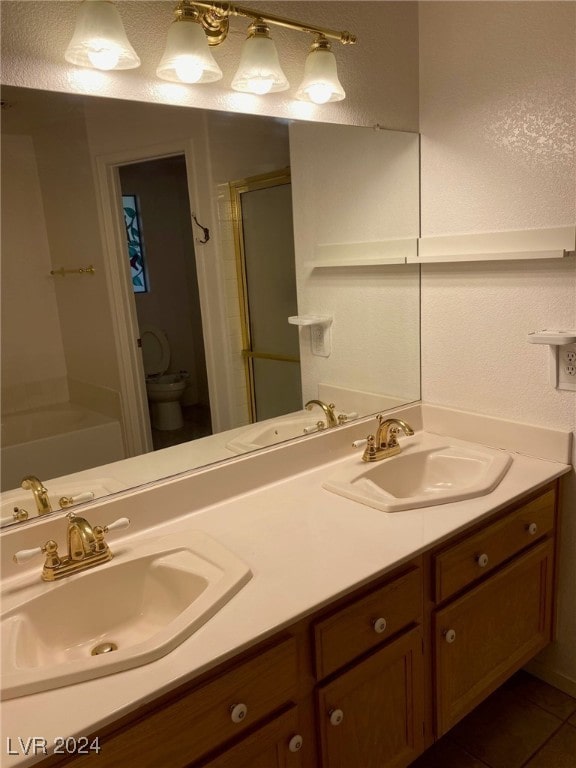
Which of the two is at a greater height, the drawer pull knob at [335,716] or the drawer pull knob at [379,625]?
the drawer pull knob at [379,625]

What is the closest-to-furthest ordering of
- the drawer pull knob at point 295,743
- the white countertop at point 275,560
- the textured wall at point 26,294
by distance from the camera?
the white countertop at point 275,560, the drawer pull knob at point 295,743, the textured wall at point 26,294

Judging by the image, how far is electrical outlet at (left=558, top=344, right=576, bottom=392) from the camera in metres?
1.63

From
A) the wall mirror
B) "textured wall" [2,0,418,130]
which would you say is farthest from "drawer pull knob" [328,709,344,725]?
"textured wall" [2,0,418,130]

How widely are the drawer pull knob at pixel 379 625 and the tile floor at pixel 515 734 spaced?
27.5 inches

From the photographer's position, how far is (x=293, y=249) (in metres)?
1.83

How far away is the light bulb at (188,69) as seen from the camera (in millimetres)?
1288

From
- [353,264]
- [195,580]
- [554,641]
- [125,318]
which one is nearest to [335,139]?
[353,264]

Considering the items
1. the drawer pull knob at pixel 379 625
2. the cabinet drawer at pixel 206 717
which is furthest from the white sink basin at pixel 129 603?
the drawer pull knob at pixel 379 625

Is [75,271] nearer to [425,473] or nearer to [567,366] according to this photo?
[425,473]

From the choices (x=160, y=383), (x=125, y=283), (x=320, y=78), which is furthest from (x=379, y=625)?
(x=320, y=78)

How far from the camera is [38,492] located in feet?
4.26

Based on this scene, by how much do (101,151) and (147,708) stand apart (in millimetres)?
1197

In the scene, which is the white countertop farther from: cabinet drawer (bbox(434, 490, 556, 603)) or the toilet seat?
the toilet seat

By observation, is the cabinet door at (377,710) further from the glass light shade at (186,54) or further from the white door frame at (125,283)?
the glass light shade at (186,54)
